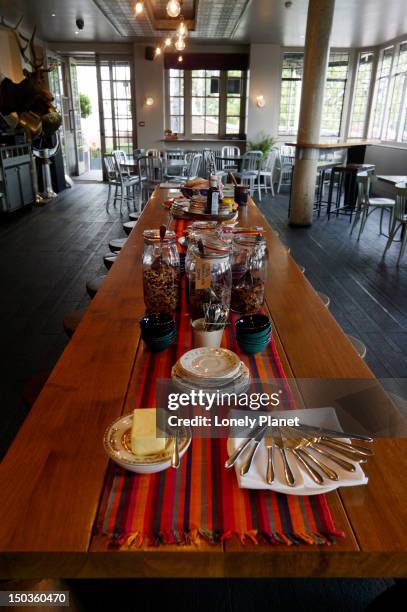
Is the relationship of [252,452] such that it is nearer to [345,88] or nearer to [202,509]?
[202,509]

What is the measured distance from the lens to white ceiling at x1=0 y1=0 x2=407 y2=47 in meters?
A: 6.57

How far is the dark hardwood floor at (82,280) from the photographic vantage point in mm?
2840

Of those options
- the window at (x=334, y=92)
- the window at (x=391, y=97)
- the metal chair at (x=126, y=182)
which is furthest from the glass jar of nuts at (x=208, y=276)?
the window at (x=334, y=92)

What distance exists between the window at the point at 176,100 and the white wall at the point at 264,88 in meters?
1.58

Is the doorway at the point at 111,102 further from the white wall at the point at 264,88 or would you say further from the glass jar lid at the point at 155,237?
the glass jar lid at the point at 155,237

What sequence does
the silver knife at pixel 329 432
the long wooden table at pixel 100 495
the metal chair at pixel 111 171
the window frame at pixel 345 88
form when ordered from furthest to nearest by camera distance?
→ the window frame at pixel 345 88 → the metal chair at pixel 111 171 → the silver knife at pixel 329 432 → the long wooden table at pixel 100 495

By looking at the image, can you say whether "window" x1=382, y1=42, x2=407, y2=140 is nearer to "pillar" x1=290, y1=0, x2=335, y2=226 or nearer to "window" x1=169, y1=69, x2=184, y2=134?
"pillar" x1=290, y1=0, x2=335, y2=226

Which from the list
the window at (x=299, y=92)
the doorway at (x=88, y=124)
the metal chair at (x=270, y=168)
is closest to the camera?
the metal chair at (x=270, y=168)

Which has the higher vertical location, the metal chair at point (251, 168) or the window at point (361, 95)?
the window at point (361, 95)

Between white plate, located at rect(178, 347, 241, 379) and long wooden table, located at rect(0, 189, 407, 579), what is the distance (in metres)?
0.15

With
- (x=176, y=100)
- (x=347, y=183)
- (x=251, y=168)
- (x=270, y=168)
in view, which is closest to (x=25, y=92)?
(x=176, y=100)

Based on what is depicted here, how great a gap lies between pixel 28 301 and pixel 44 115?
5.38m

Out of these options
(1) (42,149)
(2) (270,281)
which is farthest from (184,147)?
(2) (270,281)

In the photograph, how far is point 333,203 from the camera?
8.24 metres
